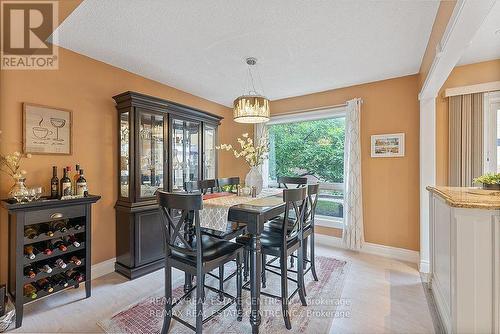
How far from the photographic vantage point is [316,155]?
430 cm

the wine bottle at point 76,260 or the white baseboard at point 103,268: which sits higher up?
the wine bottle at point 76,260

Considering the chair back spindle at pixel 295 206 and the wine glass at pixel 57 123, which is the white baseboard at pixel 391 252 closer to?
the chair back spindle at pixel 295 206

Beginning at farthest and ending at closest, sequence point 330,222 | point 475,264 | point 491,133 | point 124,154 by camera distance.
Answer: point 330,222
point 124,154
point 491,133
point 475,264

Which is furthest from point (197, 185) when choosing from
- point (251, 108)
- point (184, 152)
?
point (251, 108)

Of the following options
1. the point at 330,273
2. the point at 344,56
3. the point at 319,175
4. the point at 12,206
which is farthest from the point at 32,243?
the point at 319,175

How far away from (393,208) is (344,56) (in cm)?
218

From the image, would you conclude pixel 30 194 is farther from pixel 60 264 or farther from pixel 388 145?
pixel 388 145

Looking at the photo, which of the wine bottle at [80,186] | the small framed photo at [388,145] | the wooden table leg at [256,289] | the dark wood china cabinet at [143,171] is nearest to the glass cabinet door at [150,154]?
the dark wood china cabinet at [143,171]

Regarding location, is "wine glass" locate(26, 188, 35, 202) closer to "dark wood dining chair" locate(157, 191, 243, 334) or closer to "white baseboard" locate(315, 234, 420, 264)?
"dark wood dining chair" locate(157, 191, 243, 334)

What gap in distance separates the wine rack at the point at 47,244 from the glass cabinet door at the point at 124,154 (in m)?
0.54

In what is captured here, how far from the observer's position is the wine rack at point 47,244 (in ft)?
6.35

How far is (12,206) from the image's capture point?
1880 mm

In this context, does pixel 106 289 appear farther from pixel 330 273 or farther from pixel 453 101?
pixel 453 101

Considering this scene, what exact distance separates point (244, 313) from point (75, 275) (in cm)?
167
